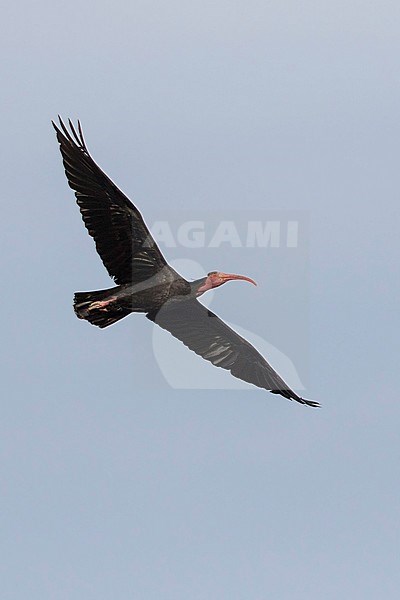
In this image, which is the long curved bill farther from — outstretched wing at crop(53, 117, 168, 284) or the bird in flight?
outstretched wing at crop(53, 117, 168, 284)

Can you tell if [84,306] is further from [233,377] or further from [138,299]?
[233,377]

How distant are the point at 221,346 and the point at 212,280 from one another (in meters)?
2.06

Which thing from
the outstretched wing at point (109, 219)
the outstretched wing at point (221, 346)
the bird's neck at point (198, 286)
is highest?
the outstretched wing at point (109, 219)

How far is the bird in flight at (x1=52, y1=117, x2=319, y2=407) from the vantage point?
32.0 metres

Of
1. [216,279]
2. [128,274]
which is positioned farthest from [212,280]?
[128,274]

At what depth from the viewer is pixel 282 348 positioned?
118ft

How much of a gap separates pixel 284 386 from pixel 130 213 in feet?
16.0

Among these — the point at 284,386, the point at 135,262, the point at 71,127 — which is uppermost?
the point at 71,127

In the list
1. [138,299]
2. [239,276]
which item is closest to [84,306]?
[138,299]

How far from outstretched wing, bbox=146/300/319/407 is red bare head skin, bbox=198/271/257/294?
1.97 ft

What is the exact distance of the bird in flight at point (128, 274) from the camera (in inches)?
1259

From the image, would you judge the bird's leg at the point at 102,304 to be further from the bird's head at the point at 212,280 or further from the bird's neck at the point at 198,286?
the bird's head at the point at 212,280

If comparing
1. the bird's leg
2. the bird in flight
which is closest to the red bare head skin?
the bird in flight

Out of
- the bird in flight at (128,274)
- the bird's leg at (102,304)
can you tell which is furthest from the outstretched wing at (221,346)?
the bird's leg at (102,304)
